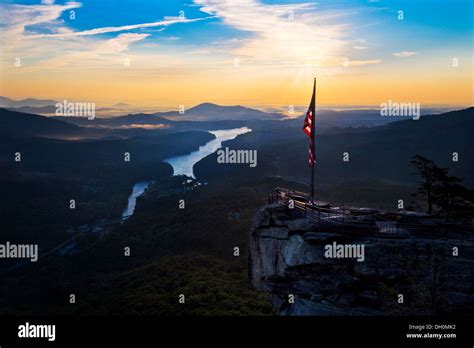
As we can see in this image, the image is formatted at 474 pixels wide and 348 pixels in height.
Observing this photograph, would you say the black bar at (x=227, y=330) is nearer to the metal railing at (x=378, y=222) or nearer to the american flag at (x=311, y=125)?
the metal railing at (x=378, y=222)

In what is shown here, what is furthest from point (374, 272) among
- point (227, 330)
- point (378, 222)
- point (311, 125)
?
point (311, 125)

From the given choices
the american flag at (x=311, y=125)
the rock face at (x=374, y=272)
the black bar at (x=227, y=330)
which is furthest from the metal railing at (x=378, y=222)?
the black bar at (x=227, y=330)

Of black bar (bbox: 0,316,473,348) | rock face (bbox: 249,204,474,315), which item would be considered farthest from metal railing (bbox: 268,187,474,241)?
black bar (bbox: 0,316,473,348)

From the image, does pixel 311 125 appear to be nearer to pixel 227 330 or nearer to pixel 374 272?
pixel 374 272

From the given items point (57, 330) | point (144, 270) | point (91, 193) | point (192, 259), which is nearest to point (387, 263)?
point (57, 330)

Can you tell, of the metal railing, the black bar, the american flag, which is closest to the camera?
the black bar

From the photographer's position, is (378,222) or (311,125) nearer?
(378,222)

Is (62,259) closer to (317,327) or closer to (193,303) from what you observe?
(193,303)

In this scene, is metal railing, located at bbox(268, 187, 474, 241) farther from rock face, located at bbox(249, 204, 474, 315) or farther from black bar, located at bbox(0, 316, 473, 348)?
black bar, located at bbox(0, 316, 473, 348)
